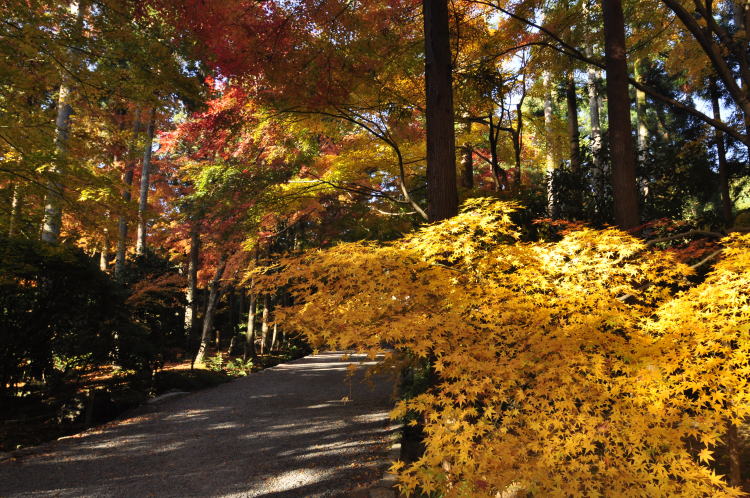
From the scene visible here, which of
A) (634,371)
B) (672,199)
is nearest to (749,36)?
(672,199)

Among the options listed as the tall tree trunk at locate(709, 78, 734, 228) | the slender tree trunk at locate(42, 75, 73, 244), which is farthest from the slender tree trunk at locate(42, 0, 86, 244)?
the tall tree trunk at locate(709, 78, 734, 228)

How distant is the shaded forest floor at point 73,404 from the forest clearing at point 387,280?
51 millimetres

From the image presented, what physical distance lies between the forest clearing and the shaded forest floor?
51 mm

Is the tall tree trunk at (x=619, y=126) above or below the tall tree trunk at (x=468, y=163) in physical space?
below

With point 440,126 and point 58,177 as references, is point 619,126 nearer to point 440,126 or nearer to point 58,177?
point 440,126

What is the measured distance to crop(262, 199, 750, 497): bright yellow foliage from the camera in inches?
107

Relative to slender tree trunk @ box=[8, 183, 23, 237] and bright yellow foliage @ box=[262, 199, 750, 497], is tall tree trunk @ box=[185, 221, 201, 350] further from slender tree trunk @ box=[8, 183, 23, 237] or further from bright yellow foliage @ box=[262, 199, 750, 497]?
bright yellow foliage @ box=[262, 199, 750, 497]

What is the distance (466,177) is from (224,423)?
27.0 ft

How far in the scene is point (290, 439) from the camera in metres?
6.44

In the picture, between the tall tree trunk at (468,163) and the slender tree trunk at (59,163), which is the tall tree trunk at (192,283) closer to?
the slender tree trunk at (59,163)

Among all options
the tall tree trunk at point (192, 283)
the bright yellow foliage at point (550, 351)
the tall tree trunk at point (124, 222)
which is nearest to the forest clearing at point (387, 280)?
the bright yellow foliage at point (550, 351)

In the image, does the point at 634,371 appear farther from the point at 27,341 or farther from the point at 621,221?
the point at 27,341

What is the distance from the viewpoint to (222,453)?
5805 millimetres

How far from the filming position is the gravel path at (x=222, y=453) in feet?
15.6
